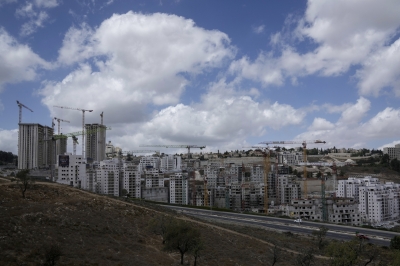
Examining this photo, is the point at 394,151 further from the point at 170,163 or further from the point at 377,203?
the point at 377,203

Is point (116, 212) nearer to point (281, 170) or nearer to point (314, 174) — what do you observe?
point (281, 170)

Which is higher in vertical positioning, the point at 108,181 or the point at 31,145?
the point at 31,145

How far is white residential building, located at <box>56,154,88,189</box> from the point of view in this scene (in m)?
67.2

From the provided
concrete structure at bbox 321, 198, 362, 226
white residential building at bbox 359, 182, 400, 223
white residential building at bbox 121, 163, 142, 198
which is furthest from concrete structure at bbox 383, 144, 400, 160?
white residential building at bbox 121, 163, 142, 198

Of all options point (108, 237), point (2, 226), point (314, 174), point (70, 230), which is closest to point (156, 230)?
point (108, 237)

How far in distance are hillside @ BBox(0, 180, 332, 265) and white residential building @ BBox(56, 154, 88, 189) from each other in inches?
1256

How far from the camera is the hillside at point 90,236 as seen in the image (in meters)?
19.6

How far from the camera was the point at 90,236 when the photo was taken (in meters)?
24.2

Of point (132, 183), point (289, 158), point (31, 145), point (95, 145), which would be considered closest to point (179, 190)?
point (132, 183)

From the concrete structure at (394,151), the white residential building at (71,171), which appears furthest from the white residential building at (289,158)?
the white residential building at (71,171)

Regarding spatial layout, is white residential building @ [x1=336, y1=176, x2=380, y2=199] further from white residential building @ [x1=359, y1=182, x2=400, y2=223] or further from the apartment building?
the apartment building

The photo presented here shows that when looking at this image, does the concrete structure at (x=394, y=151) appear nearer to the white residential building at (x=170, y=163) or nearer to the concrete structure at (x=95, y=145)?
the white residential building at (x=170, y=163)

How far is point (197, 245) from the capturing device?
22219 millimetres

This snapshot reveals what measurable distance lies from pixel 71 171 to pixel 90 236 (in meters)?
47.6
